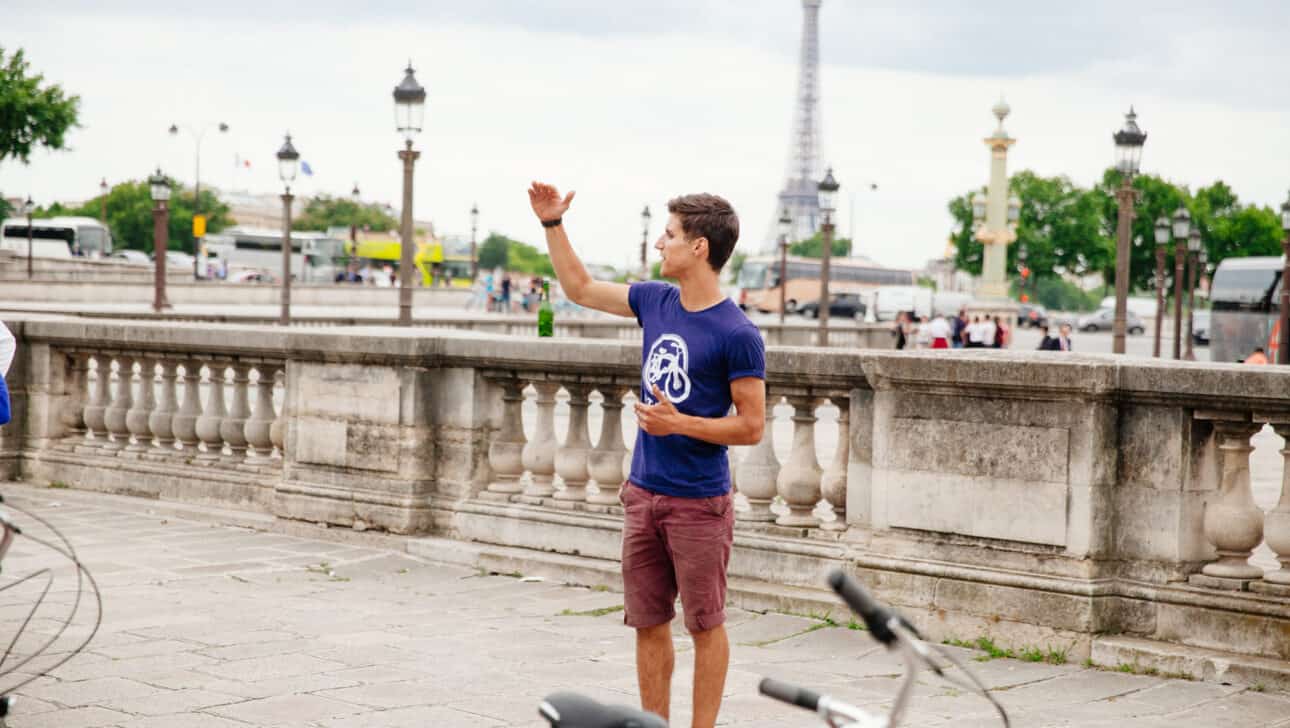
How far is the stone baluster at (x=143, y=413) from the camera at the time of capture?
1062 cm

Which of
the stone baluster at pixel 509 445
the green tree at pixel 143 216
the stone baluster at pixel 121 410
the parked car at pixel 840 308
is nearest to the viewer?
the stone baluster at pixel 509 445

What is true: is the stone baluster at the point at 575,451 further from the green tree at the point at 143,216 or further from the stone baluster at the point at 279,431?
the green tree at the point at 143,216

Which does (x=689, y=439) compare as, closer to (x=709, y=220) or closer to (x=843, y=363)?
(x=709, y=220)

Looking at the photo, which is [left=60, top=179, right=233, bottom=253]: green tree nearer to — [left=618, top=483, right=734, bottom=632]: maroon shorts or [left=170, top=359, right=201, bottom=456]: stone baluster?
[left=170, top=359, right=201, bottom=456]: stone baluster

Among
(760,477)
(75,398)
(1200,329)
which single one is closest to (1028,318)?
(1200,329)

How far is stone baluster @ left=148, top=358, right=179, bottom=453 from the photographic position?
10.4 meters

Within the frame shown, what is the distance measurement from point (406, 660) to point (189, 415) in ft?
14.8

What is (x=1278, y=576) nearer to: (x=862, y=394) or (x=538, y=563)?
(x=862, y=394)

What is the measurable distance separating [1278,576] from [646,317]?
3207 millimetres

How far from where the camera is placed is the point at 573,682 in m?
6.12

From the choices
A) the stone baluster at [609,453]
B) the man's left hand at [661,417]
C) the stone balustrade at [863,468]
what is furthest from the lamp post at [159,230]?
the man's left hand at [661,417]

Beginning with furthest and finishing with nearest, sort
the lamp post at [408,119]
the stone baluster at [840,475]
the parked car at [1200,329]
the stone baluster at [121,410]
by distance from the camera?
the parked car at [1200,329]
the lamp post at [408,119]
the stone baluster at [121,410]
the stone baluster at [840,475]

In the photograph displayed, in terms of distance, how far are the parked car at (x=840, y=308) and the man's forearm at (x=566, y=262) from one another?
75794mm

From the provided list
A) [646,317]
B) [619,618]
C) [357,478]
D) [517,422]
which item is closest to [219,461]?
[357,478]
